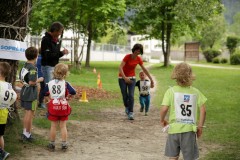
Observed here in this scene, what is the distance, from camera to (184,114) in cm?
539

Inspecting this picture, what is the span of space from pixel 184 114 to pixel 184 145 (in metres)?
0.37

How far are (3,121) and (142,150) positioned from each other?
8.17ft

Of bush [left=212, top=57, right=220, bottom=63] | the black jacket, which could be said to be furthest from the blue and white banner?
bush [left=212, top=57, right=220, bottom=63]

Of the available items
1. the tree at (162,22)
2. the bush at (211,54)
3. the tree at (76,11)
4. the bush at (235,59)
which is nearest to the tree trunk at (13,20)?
the tree at (76,11)

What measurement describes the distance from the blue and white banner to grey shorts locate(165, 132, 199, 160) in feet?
10.8

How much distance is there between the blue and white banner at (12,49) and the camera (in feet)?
23.9

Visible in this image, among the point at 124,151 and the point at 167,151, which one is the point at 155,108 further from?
the point at 167,151

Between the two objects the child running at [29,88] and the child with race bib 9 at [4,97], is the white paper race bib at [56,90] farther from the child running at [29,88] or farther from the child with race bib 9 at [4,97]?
the child with race bib 9 at [4,97]

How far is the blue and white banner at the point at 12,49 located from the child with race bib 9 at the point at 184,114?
10.3ft

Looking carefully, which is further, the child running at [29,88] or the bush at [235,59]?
the bush at [235,59]

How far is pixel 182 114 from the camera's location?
17.7 ft

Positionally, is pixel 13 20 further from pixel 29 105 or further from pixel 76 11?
pixel 76 11

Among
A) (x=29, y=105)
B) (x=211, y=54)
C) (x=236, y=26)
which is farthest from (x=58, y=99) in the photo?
(x=236, y=26)

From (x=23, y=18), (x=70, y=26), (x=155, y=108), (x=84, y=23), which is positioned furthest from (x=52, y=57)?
(x=84, y=23)
